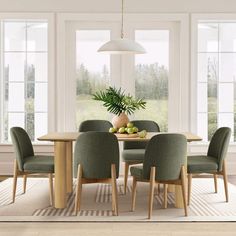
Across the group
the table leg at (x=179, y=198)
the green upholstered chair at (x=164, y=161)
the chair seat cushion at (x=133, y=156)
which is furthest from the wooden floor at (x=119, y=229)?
the chair seat cushion at (x=133, y=156)

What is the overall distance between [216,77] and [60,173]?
3.57m

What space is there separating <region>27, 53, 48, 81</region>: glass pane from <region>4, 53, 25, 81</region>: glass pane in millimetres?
101

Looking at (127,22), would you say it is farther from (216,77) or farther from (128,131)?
(128,131)

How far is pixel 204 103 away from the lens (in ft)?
27.0

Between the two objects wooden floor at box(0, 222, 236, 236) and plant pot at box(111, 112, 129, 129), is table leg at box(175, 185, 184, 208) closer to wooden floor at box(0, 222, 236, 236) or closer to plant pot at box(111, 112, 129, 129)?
wooden floor at box(0, 222, 236, 236)

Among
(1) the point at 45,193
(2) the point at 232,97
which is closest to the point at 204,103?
(2) the point at 232,97

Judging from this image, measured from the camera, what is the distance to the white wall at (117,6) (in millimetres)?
7988

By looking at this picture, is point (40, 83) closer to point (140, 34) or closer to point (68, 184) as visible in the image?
point (140, 34)

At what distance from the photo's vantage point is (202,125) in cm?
822

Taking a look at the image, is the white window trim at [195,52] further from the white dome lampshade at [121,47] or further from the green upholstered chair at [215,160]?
the white dome lampshade at [121,47]

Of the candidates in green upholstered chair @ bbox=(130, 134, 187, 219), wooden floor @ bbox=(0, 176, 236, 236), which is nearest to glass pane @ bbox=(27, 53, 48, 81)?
green upholstered chair @ bbox=(130, 134, 187, 219)

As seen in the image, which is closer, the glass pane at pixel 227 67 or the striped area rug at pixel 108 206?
the striped area rug at pixel 108 206

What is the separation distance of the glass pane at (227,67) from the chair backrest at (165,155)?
3.40m

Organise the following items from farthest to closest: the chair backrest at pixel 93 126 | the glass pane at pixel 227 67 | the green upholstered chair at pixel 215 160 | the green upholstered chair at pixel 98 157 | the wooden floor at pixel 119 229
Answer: the glass pane at pixel 227 67 < the chair backrest at pixel 93 126 < the green upholstered chair at pixel 215 160 < the green upholstered chair at pixel 98 157 < the wooden floor at pixel 119 229
